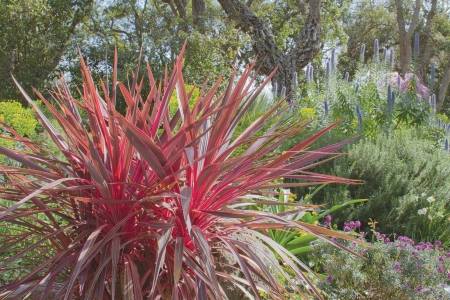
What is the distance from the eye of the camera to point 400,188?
580 centimetres

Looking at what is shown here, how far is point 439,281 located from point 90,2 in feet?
50.6

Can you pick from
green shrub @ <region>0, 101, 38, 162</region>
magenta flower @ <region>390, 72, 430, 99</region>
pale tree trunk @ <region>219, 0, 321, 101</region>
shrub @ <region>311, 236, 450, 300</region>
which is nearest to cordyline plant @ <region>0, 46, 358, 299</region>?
shrub @ <region>311, 236, 450, 300</region>

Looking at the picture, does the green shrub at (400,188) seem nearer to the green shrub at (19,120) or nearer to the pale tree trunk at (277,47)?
the green shrub at (19,120)

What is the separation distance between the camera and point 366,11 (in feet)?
111

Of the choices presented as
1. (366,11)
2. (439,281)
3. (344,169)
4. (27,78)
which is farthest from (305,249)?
(366,11)

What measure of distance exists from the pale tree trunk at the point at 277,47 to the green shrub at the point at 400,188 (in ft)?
22.0

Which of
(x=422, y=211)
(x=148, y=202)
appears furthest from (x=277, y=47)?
(x=148, y=202)

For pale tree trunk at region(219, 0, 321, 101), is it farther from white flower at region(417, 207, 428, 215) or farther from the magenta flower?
white flower at region(417, 207, 428, 215)

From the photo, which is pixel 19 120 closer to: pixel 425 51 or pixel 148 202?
pixel 148 202

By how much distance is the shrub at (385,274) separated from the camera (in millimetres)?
3379

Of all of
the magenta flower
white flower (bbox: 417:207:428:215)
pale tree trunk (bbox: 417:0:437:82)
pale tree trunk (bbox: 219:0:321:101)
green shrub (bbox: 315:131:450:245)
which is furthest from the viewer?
pale tree trunk (bbox: 417:0:437:82)

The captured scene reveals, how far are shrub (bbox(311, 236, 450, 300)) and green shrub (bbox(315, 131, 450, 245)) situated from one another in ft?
6.21

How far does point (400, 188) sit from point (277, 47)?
831cm

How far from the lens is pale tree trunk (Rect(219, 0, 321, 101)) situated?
13062 millimetres
